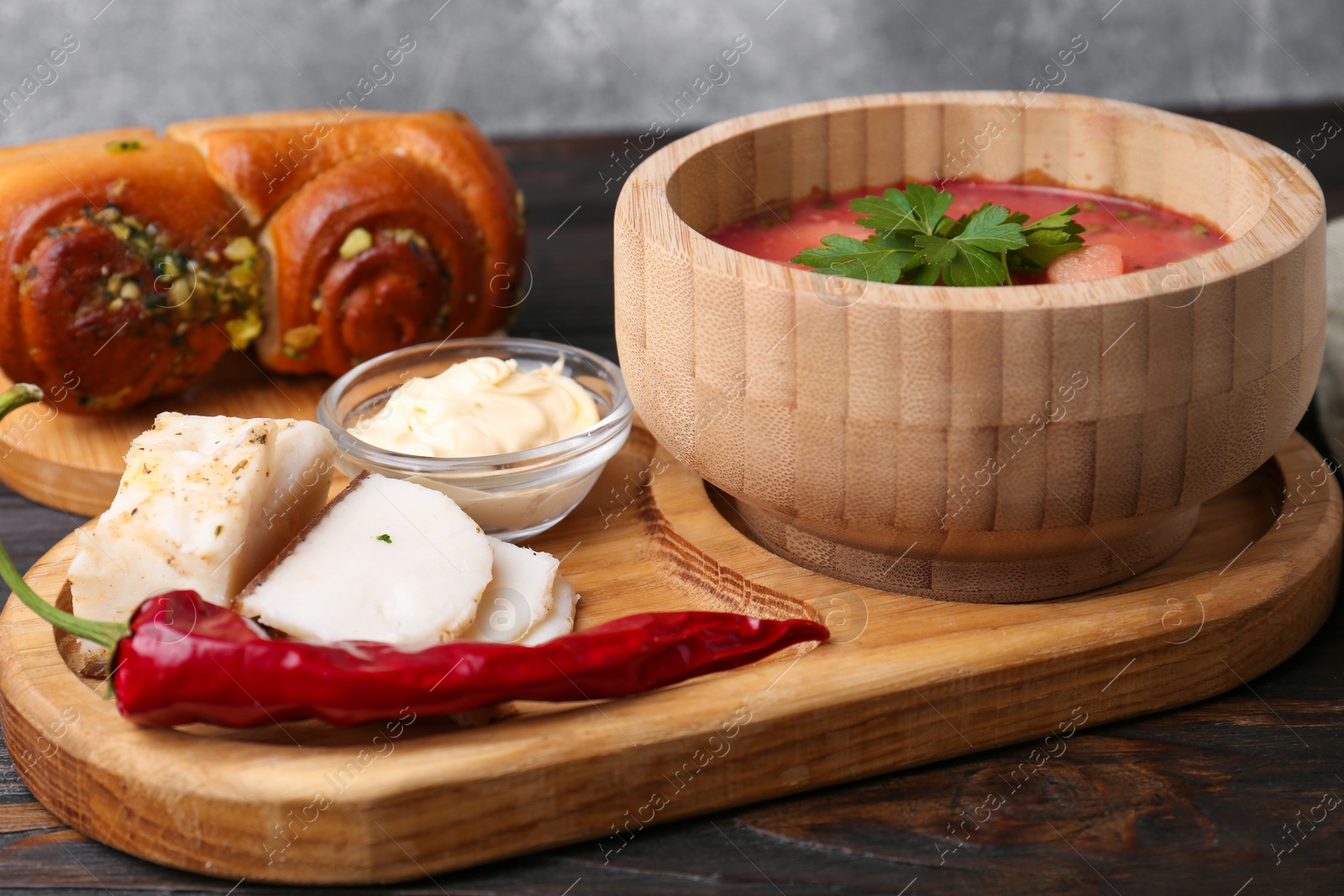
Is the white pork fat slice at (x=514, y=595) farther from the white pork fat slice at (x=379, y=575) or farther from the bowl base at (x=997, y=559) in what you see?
the bowl base at (x=997, y=559)

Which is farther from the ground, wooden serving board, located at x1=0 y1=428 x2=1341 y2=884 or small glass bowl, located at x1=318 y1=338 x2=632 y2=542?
small glass bowl, located at x1=318 y1=338 x2=632 y2=542

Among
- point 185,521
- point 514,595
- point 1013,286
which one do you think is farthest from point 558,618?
point 1013,286

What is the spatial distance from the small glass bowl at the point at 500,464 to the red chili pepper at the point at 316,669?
0.35 meters

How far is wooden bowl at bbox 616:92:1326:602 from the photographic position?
58.6 inches

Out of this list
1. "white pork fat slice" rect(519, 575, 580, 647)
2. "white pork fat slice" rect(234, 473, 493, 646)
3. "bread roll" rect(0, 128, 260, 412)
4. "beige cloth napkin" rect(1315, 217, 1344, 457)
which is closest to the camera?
"white pork fat slice" rect(234, 473, 493, 646)

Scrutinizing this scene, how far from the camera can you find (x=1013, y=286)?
1.61 meters

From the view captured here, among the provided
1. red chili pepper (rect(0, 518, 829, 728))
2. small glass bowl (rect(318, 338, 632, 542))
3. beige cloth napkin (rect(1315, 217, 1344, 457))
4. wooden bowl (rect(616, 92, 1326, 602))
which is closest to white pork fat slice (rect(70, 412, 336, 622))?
red chili pepper (rect(0, 518, 829, 728))

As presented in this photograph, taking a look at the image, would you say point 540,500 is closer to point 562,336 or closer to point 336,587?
point 336,587

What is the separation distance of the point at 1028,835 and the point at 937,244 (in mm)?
699

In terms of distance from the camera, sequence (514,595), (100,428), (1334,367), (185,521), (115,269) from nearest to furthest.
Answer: (185,521) < (514,595) < (1334,367) < (115,269) < (100,428)

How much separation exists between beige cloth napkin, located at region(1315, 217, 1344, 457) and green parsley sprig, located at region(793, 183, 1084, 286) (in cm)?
61

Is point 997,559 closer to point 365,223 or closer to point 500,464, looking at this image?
point 500,464

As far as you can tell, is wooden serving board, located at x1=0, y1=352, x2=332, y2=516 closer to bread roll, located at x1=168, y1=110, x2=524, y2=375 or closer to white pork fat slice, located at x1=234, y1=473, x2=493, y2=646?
bread roll, located at x1=168, y1=110, x2=524, y2=375

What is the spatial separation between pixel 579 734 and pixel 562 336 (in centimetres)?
146
